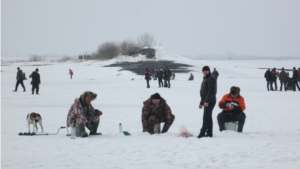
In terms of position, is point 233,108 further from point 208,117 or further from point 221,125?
point 208,117

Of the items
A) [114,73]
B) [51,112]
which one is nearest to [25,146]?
[51,112]

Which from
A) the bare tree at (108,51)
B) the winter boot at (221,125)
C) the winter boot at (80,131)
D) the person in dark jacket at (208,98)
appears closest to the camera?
the person in dark jacket at (208,98)

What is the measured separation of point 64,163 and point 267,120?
7786 millimetres

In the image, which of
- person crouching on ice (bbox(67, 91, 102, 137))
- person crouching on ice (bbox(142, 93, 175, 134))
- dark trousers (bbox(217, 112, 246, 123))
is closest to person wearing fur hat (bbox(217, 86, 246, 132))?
dark trousers (bbox(217, 112, 246, 123))

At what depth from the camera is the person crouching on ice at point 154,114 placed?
10.2m

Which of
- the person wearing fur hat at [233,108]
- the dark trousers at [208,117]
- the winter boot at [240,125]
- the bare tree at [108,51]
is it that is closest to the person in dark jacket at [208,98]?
the dark trousers at [208,117]

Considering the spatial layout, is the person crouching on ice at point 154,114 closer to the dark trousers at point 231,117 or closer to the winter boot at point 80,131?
the dark trousers at point 231,117

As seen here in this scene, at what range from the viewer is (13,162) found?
7.37 meters

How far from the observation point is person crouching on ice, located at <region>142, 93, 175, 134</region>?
10234mm

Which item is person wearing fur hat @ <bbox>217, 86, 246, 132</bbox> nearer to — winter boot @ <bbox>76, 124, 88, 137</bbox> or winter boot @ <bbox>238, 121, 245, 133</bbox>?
winter boot @ <bbox>238, 121, 245, 133</bbox>

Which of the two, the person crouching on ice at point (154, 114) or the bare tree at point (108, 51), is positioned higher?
the bare tree at point (108, 51)

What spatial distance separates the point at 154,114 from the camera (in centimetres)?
1031

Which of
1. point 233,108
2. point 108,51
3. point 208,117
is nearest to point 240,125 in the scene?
point 233,108

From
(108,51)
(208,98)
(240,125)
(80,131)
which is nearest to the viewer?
(208,98)
